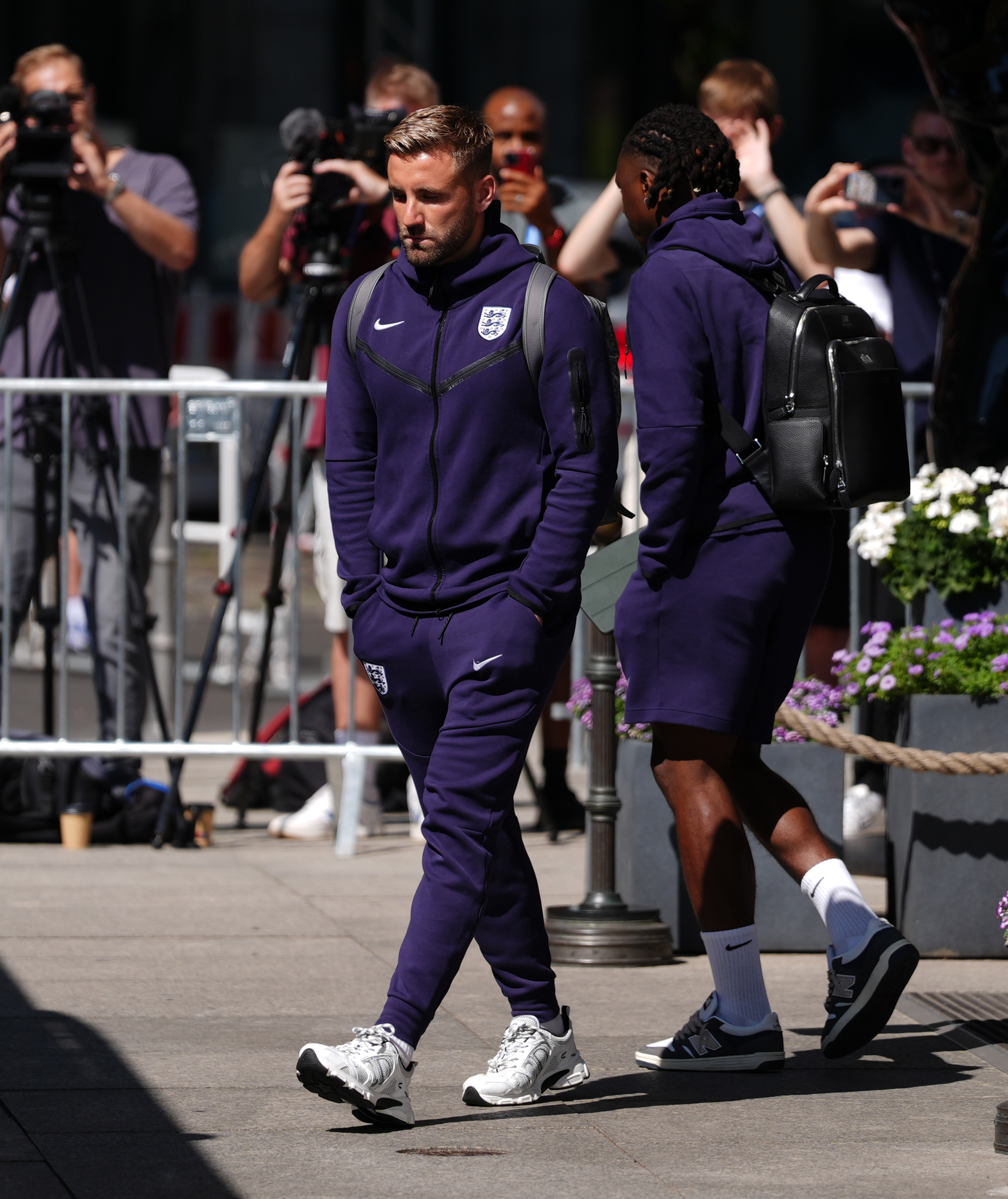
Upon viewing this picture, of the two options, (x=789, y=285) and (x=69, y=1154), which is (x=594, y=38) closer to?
(x=789, y=285)

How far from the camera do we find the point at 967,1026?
5293 mm

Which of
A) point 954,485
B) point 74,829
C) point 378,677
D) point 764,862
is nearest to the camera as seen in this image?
point 378,677

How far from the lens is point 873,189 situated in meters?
7.44

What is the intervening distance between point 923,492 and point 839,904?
1977mm

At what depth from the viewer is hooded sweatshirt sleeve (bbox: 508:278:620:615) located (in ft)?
14.1

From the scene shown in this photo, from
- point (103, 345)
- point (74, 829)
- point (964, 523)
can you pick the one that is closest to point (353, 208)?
point (103, 345)

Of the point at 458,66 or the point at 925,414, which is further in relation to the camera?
the point at 458,66

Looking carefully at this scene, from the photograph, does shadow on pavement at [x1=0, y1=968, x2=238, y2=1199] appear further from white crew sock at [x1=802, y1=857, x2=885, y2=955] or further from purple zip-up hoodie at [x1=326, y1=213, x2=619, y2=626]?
white crew sock at [x1=802, y1=857, x2=885, y2=955]

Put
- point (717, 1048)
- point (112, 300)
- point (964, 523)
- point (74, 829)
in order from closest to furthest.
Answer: point (717, 1048)
point (964, 523)
point (74, 829)
point (112, 300)

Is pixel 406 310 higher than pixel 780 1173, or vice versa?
pixel 406 310

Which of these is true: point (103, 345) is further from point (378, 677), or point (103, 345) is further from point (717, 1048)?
point (717, 1048)

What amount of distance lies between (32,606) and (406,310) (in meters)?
4.37

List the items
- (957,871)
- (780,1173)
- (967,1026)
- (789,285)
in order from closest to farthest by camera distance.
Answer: (780,1173)
(789,285)
(967,1026)
(957,871)

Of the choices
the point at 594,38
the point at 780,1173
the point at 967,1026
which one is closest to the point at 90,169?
the point at 967,1026
